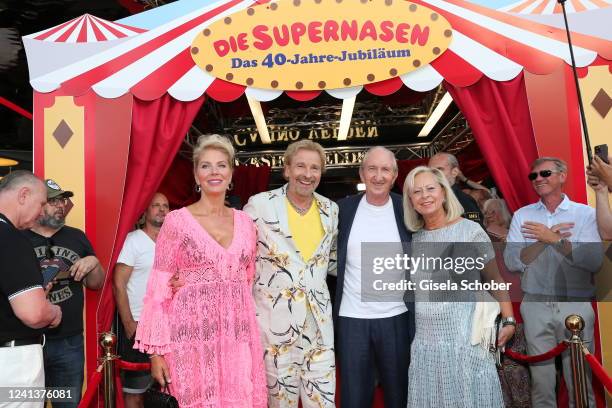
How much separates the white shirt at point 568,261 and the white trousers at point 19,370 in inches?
116

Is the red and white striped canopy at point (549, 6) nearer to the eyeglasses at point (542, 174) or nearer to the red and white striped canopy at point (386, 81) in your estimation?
the red and white striped canopy at point (386, 81)

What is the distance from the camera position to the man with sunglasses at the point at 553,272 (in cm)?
345

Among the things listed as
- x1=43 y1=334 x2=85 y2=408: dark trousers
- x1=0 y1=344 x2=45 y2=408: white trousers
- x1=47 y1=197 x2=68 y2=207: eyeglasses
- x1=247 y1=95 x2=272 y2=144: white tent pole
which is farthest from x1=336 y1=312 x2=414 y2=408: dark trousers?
x1=247 y1=95 x2=272 y2=144: white tent pole

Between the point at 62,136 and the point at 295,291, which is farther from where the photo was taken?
the point at 62,136

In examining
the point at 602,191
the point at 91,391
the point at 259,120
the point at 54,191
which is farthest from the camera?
the point at 259,120

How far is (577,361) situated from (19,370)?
111 inches

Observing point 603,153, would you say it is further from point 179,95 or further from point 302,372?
point 179,95

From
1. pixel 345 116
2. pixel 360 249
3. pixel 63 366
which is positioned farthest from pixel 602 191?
pixel 345 116

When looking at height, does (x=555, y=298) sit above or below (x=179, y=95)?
below

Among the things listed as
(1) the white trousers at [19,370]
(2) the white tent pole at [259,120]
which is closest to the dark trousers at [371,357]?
(1) the white trousers at [19,370]

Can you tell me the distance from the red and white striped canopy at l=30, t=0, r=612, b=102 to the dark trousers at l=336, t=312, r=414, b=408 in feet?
5.86

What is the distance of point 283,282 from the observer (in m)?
3.07

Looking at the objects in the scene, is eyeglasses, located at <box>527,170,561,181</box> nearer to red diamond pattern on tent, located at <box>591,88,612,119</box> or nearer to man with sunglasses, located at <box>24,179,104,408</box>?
red diamond pattern on tent, located at <box>591,88,612,119</box>

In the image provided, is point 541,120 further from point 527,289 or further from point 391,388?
point 391,388
